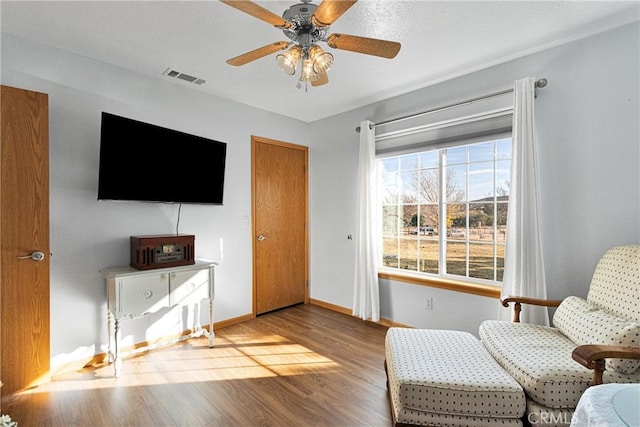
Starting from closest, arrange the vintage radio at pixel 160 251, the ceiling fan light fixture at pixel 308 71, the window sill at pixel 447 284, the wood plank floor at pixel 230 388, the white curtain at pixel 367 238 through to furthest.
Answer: the ceiling fan light fixture at pixel 308 71, the wood plank floor at pixel 230 388, the vintage radio at pixel 160 251, the window sill at pixel 447 284, the white curtain at pixel 367 238

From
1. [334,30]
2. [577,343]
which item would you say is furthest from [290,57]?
[577,343]

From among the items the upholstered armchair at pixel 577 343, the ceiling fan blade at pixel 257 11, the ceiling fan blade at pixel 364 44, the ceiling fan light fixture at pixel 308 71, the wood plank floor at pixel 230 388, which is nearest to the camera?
the ceiling fan blade at pixel 257 11

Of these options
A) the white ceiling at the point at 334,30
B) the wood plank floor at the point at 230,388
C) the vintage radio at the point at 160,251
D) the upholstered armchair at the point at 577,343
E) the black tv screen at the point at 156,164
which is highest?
the white ceiling at the point at 334,30

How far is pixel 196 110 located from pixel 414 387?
3.05m

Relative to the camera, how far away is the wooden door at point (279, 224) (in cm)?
364

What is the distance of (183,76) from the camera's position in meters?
2.75

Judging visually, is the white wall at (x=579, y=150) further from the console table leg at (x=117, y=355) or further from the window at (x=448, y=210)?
the console table leg at (x=117, y=355)

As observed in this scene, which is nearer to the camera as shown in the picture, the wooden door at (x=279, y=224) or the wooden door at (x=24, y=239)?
the wooden door at (x=24, y=239)

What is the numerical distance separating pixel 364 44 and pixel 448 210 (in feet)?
6.31

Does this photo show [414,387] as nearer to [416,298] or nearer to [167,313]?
[416,298]

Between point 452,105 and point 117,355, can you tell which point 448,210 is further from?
point 117,355

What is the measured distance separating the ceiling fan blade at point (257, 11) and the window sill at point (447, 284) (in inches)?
98.4

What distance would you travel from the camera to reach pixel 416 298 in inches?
120

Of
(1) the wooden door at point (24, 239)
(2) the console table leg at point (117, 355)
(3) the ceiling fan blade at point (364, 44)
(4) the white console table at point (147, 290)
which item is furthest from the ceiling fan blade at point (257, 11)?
(2) the console table leg at point (117, 355)
